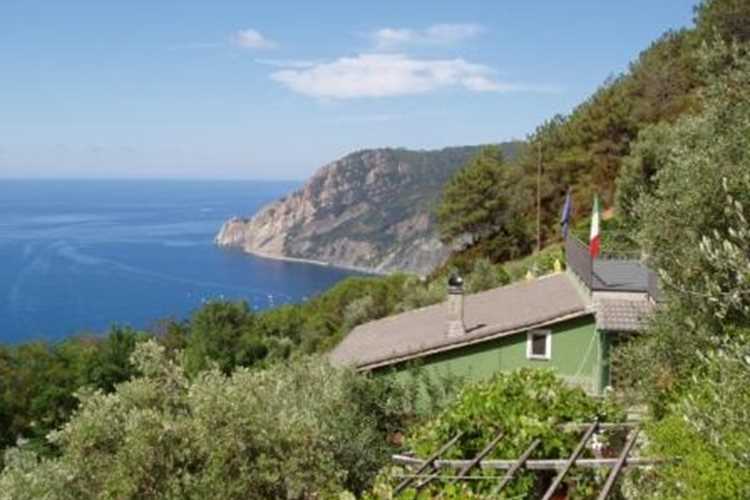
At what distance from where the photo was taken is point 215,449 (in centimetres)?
1195

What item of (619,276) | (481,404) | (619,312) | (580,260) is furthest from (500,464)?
(580,260)

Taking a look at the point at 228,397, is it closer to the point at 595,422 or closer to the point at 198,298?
the point at 595,422

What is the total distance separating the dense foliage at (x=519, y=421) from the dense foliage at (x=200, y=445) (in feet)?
6.32

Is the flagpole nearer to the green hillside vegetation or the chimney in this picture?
the chimney

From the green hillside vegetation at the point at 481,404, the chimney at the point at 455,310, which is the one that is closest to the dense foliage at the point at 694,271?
the green hillside vegetation at the point at 481,404

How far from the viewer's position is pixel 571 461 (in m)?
9.69

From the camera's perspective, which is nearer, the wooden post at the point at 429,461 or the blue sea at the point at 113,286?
the wooden post at the point at 429,461

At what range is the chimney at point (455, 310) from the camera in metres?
25.0

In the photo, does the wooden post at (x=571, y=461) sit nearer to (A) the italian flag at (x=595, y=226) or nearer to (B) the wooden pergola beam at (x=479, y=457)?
(B) the wooden pergola beam at (x=479, y=457)

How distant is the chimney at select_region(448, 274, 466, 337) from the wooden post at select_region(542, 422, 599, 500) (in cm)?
1276

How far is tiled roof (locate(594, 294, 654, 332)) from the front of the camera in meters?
21.2

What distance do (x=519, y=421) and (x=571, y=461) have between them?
6.43 feet

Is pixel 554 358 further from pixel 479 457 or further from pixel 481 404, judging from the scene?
pixel 479 457

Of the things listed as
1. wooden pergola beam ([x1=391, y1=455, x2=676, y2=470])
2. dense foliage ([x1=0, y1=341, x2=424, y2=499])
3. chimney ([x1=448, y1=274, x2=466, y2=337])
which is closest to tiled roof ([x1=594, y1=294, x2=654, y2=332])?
chimney ([x1=448, y1=274, x2=466, y2=337])
